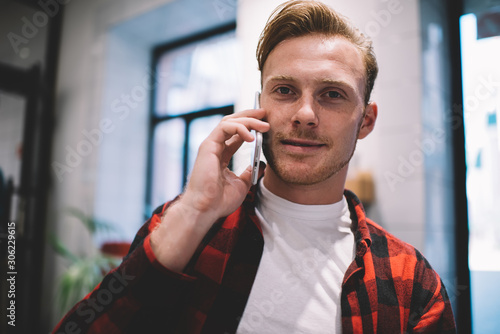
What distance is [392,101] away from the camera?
157 centimetres

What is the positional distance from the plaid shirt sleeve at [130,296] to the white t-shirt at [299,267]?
0.19 meters

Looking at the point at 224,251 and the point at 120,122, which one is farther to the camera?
the point at 120,122

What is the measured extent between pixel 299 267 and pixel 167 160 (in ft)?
7.52

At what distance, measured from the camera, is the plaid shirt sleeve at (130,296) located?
0.71 meters

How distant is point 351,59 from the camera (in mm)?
921

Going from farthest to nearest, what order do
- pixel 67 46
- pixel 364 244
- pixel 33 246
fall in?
pixel 67 46
pixel 33 246
pixel 364 244

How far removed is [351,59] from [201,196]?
0.53m

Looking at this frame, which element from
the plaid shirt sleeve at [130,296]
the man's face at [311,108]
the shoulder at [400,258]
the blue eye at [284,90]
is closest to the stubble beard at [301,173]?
the man's face at [311,108]

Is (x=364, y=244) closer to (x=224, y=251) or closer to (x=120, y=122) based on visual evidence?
(x=224, y=251)

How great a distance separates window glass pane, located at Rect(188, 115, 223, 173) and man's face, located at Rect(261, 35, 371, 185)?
1804 millimetres

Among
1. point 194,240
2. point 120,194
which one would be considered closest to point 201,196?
point 194,240

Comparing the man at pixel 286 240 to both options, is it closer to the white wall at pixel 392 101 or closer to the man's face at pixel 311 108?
the man's face at pixel 311 108

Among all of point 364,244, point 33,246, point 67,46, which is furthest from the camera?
point 67,46

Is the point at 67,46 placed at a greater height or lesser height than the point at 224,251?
greater
